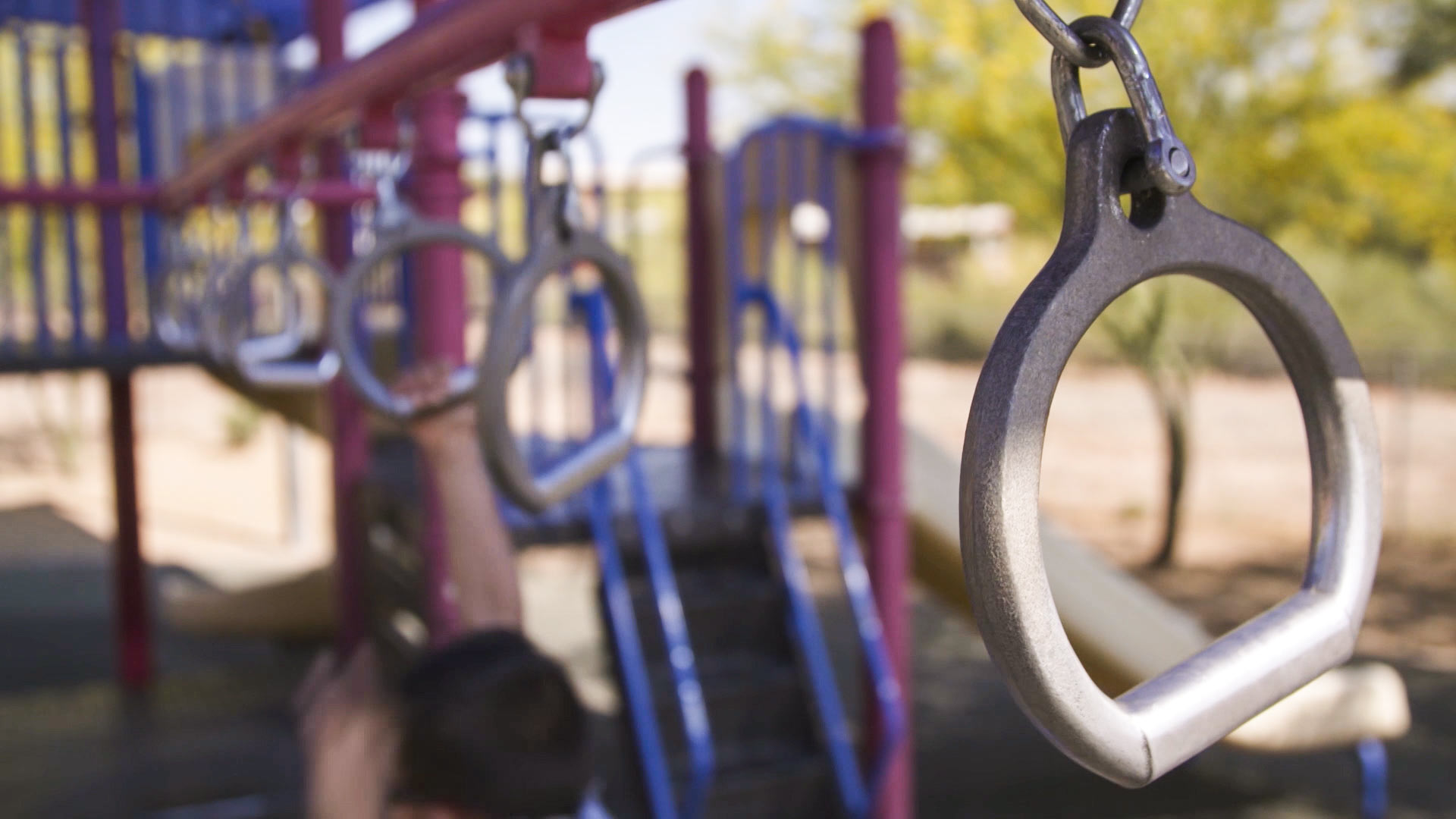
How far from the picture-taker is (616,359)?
2.49 metres

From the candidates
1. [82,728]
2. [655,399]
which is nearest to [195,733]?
[82,728]

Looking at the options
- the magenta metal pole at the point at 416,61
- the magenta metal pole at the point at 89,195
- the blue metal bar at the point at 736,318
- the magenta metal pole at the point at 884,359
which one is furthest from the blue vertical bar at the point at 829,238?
the magenta metal pole at the point at 416,61

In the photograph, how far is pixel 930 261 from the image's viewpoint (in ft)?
76.9

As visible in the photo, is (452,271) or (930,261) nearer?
(452,271)

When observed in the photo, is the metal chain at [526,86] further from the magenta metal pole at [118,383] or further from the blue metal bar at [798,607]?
the magenta metal pole at [118,383]

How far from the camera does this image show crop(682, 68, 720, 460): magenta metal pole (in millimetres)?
4273

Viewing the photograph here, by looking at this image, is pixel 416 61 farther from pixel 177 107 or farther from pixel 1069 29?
pixel 177 107

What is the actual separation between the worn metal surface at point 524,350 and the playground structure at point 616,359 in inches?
25.6

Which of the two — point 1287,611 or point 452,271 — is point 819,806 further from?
point 1287,611

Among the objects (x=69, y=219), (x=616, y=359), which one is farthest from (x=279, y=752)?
(x=616, y=359)

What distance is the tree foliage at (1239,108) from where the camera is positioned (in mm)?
7719

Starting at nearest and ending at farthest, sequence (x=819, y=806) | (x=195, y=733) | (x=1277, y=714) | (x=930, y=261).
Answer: (x=819, y=806), (x=1277, y=714), (x=195, y=733), (x=930, y=261)

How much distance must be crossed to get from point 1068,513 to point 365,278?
31.6 feet

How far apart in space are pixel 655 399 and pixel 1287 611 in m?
14.9
